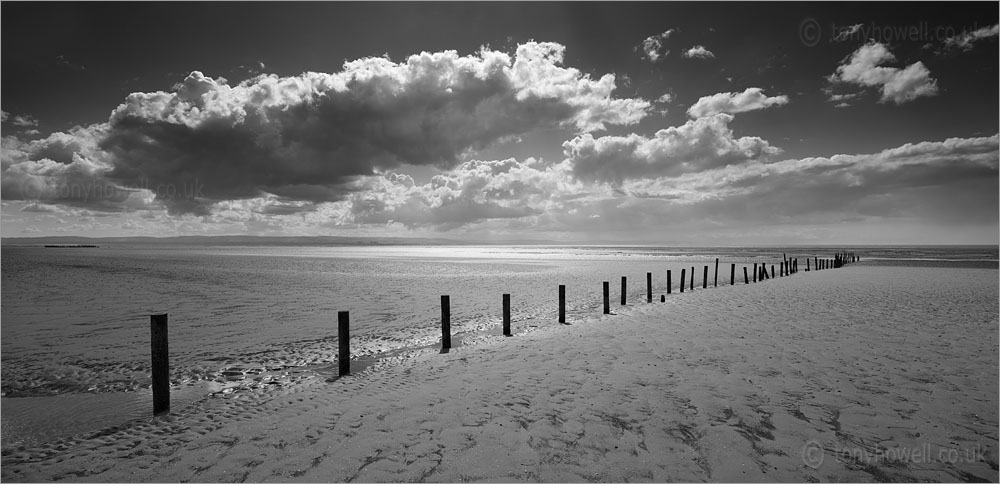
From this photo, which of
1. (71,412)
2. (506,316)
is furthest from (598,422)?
(71,412)

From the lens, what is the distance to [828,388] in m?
8.07

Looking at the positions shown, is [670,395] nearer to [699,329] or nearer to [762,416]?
[762,416]

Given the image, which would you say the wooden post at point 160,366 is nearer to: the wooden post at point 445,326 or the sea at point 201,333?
the sea at point 201,333

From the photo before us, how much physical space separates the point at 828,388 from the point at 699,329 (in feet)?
18.5

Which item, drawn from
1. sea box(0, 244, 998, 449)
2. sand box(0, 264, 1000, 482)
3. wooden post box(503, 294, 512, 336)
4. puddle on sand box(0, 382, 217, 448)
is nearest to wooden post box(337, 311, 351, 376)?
sand box(0, 264, 1000, 482)

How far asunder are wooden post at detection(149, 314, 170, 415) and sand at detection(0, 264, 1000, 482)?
0.49 m

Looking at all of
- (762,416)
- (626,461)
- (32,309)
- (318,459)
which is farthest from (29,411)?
(32,309)

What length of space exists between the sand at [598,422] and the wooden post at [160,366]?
0.49m

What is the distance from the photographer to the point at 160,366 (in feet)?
25.3

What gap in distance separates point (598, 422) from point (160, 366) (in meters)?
7.16

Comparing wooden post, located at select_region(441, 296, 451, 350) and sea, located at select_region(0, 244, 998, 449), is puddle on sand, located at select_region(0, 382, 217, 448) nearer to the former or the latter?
sea, located at select_region(0, 244, 998, 449)

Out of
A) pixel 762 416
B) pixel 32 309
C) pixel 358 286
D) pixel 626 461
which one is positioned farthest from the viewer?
pixel 358 286

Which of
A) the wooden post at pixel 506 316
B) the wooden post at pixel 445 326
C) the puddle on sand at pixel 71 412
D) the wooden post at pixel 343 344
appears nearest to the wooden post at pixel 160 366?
the puddle on sand at pixel 71 412

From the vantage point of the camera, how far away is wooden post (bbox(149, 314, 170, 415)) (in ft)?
25.0
